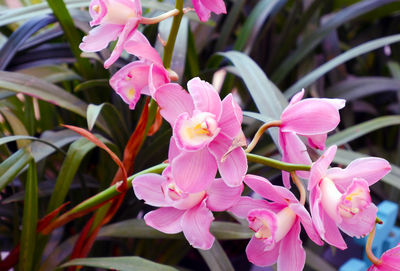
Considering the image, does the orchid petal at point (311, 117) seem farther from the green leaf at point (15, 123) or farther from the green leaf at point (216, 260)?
the green leaf at point (15, 123)

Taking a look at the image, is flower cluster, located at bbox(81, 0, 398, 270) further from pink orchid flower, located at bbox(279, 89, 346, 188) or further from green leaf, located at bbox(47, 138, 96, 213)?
green leaf, located at bbox(47, 138, 96, 213)

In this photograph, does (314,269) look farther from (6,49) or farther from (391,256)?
(6,49)

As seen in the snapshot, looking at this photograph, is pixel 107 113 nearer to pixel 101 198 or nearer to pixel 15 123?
pixel 15 123

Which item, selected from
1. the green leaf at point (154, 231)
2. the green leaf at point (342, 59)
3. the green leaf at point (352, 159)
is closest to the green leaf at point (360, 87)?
the green leaf at point (342, 59)

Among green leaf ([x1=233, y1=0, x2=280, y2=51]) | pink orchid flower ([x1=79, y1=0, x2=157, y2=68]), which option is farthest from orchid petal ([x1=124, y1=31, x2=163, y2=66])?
green leaf ([x1=233, y1=0, x2=280, y2=51])

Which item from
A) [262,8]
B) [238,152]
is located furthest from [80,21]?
[238,152]

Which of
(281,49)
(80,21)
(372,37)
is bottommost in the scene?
(372,37)

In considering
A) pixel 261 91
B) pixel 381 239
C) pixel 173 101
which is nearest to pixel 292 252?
pixel 173 101
